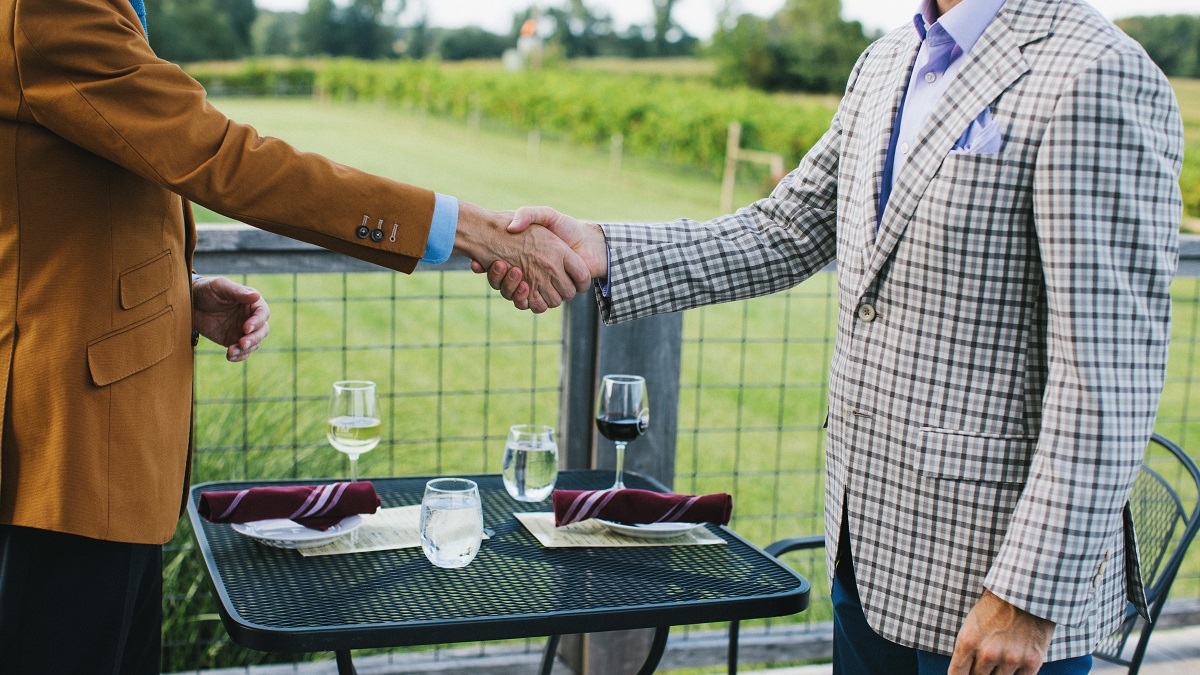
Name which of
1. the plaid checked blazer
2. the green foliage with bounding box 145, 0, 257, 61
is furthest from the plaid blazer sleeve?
the green foliage with bounding box 145, 0, 257, 61

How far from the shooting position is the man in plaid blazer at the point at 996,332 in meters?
1.25

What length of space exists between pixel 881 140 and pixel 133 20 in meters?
1.06

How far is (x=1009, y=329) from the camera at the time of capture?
1363 millimetres

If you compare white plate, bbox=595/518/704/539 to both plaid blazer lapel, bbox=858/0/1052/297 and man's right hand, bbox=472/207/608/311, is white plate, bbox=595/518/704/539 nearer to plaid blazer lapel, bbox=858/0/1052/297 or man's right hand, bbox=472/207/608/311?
man's right hand, bbox=472/207/608/311

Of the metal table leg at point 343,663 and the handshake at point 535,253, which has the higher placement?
the handshake at point 535,253

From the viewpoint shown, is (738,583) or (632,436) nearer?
(738,583)

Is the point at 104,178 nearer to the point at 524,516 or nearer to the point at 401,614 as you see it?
the point at 401,614

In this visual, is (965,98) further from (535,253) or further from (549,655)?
(549,655)

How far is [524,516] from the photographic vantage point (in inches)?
75.4

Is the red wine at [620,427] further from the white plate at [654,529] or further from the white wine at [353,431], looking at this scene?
the white wine at [353,431]

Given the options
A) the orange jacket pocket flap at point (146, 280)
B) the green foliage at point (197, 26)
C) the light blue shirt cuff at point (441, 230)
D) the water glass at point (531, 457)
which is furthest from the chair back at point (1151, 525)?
the green foliage at point (197, 26)

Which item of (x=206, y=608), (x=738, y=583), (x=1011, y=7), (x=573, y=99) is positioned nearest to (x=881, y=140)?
(x=1011, y=7)

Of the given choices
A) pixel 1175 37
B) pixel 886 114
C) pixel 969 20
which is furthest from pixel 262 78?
pixel 969 20

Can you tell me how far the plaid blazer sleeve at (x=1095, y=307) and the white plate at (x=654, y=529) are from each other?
63cm
